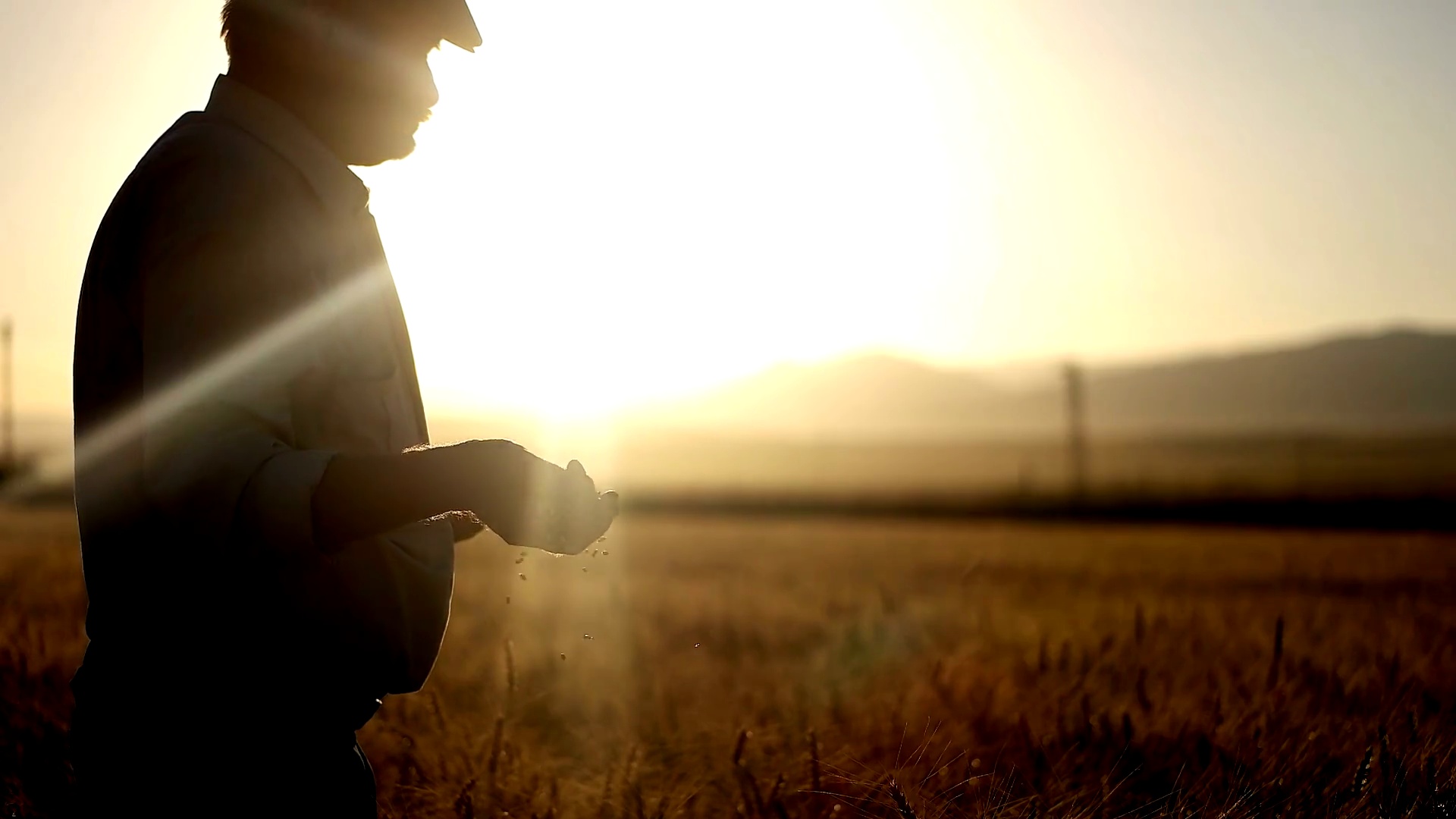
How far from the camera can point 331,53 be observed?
5.91 ft

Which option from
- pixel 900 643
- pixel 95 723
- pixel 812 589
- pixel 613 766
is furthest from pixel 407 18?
pixel 812 589

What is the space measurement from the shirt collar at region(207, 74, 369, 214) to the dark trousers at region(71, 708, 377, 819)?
0.73m

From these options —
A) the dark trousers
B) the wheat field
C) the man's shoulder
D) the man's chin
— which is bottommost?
the wheat field

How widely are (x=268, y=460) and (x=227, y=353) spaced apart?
148mm

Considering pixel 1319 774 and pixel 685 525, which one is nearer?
pixel 1319 774

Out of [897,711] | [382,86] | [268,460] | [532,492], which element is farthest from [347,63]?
[897,711]

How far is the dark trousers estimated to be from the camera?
172 cm

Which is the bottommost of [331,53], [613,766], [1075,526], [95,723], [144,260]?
[1075,526]

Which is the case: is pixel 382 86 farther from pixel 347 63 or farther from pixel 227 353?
pixel 227 353

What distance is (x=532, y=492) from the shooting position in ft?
4.73

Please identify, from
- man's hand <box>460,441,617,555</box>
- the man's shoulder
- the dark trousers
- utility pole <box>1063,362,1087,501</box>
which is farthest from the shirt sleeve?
utility pole <box>1063,362,1087,501</box>

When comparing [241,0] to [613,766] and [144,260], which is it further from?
[613,766]

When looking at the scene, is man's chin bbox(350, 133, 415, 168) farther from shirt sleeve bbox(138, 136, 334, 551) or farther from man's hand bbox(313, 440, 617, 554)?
man's hand bbox(313, 440, 617, 554)

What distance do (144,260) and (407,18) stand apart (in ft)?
1.73
